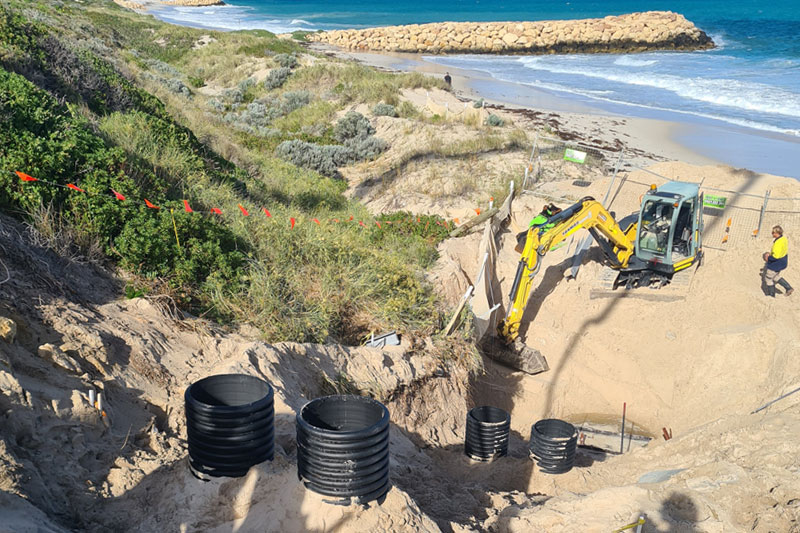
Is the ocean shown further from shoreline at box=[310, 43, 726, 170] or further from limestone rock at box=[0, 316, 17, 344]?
limestone rock at box=[0, 316, 17, 344]

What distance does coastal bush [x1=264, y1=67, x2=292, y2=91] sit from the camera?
106 ft

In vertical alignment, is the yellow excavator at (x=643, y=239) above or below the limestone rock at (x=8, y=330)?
below

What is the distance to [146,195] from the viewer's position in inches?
383

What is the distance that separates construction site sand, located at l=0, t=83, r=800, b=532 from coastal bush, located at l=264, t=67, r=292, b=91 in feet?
69.6

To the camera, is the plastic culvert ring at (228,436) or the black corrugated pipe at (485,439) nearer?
the plastic culvert ring at (228,436)

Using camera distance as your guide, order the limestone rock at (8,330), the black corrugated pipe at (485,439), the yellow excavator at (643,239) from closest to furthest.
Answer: the limestone rock at (8,330)
the black corrugated pipe at (485,439)
the yellow excavator at (643,239)

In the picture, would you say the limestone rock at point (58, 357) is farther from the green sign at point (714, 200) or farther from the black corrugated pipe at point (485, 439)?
the green sign at point (714, 200)

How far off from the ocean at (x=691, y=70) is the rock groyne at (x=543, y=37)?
270cm

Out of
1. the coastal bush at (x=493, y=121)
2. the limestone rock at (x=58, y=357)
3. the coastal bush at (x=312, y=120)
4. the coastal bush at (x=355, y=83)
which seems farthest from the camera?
the coastal bush at (x=355, y=83)

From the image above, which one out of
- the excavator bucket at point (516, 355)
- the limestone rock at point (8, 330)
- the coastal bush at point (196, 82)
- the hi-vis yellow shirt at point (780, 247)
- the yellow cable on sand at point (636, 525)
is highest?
the limestone rock at point (8, 330)

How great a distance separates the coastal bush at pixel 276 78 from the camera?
106ft

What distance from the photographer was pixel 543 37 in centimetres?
5988

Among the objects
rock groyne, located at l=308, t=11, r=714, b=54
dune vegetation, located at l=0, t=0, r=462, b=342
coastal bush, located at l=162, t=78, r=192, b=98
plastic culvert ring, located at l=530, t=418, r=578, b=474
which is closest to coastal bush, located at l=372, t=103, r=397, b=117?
dune vegetation, located at l=0, t=0, r=462, b=342

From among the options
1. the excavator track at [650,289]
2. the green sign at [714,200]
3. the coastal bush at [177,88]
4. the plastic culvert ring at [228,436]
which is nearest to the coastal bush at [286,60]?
the coastal bush at [177,88]
